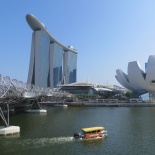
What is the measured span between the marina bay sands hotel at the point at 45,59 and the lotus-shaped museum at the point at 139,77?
27.0 meters

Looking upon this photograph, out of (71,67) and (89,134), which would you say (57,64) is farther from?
(89,134)

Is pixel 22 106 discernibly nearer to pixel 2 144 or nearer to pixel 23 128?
pixel 23 128

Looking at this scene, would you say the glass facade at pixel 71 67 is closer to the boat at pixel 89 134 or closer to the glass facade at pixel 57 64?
the glass facade at pixel 57 64

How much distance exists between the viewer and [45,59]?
338 ft

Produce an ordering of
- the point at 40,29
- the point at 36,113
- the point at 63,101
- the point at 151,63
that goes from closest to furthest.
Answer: the point at 36,113
the point at 63,101
the point at 151,63
the point at 40,29

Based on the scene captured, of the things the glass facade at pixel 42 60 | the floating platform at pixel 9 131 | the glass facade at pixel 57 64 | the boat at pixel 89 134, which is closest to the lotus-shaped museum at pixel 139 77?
the glass facade at pixel 42 60

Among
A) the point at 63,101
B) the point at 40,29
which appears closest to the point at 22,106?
the point at 63,101

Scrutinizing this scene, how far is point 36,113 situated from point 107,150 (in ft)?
92.7

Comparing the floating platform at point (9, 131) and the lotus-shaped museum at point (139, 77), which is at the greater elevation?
the lotus-shaped museum at point (139, 77)

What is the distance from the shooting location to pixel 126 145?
21.5 m

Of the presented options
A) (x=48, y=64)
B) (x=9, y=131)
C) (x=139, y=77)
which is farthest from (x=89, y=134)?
(x=48, y=64)

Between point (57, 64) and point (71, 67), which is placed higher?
point (71, 67)

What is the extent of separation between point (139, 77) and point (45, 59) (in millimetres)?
35845

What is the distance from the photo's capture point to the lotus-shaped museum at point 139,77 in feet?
271
